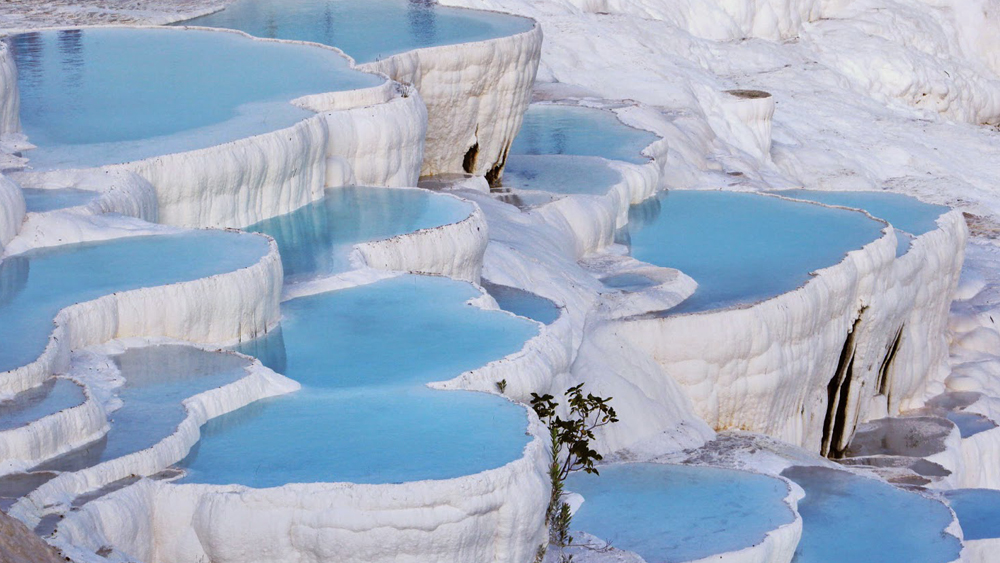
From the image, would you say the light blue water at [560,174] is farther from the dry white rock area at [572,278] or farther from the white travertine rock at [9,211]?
the white travertine rock at [9,211]

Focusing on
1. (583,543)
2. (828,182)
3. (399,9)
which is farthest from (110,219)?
(828,182)

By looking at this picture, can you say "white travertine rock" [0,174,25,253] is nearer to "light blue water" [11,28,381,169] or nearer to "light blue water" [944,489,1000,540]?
"light blue water" [11,28,381,169]

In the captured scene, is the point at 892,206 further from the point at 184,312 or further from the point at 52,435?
the point at 52,435

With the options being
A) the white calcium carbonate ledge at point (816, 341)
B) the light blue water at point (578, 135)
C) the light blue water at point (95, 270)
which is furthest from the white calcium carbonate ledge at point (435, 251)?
the light blue water at point (578, 135)

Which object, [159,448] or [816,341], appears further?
[816,341]

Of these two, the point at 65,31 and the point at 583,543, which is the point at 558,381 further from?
the point at 65,31

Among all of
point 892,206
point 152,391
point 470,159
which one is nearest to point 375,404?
point 152,391
